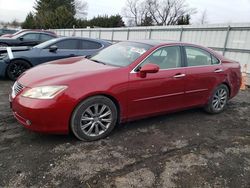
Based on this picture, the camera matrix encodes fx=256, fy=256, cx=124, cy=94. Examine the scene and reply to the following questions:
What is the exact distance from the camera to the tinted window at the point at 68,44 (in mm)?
7961

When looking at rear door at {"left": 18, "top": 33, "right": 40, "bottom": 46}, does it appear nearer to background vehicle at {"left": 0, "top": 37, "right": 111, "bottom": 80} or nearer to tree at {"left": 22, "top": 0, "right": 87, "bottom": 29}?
background vehicle at {"left": 0, "top": 37, "right": 111, "bottom": 80}

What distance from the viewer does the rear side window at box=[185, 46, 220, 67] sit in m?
4.75

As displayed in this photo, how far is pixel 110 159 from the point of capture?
3.31 m

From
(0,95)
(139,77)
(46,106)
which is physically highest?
(139,77)

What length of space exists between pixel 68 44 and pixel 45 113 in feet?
17.0

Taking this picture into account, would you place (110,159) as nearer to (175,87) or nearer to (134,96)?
Answer: (134,96)

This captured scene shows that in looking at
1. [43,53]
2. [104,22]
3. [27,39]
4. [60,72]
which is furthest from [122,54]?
[104,22]

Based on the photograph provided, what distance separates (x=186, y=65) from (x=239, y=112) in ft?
6.75

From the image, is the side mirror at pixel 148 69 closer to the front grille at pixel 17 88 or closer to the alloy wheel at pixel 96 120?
the alloy wheel at pixel 96 120

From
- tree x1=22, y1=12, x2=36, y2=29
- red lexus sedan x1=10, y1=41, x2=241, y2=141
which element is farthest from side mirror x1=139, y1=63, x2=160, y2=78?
tree x1=22, y1=12, x2=36, y2=29

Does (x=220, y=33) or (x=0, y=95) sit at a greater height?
(x=220, y=33)

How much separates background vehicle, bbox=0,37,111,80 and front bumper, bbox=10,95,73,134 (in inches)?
158

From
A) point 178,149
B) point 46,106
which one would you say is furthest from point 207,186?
point 46,106

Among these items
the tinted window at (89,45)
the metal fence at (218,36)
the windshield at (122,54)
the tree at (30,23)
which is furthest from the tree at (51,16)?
the windshield at (122,54)
